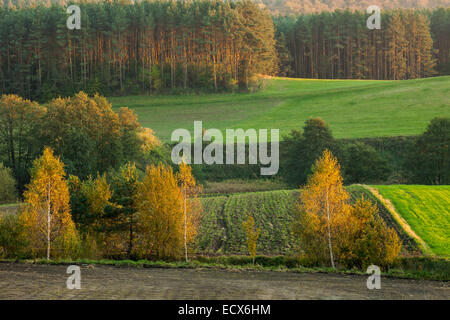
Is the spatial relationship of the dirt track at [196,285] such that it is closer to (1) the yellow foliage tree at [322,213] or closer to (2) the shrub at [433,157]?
(1) the yellow foliage tree at [322,213]

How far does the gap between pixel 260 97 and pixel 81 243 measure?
6824 centimetres

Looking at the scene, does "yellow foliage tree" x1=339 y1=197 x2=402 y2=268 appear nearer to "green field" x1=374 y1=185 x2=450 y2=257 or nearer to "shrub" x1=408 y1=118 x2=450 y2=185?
"green field" x1=374 y1=185 x2=450 y2=257

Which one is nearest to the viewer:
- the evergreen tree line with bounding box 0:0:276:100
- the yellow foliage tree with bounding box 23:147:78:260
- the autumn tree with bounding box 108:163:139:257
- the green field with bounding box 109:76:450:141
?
the yellow foliage tree with bounding box 23:147:78:260

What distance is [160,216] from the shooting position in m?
31.4

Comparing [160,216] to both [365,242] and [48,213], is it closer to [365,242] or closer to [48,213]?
[48,213]

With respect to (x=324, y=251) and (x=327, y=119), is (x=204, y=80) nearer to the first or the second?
(x=327, y=119)

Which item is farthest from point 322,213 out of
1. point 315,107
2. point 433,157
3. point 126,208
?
point 315,107

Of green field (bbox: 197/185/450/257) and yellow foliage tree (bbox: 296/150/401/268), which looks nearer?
yellow foliage tree (bbox: 296/150/401/268)

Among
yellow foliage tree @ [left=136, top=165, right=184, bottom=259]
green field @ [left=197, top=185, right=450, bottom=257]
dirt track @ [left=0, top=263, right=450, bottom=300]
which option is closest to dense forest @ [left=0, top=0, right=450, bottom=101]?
green field @ [left=197, top=185, right=450, bottom=257]

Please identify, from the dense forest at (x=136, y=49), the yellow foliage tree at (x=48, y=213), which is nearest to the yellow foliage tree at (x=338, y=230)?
the yellow foliage tree at (x=48, y=213)

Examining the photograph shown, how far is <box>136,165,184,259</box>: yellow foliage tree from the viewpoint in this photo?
31.0 metres

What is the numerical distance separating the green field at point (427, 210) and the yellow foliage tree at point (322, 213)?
7.58 meters

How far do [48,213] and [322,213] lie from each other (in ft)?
57.5

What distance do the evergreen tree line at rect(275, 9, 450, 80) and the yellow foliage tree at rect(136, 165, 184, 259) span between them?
94900 millimetres
